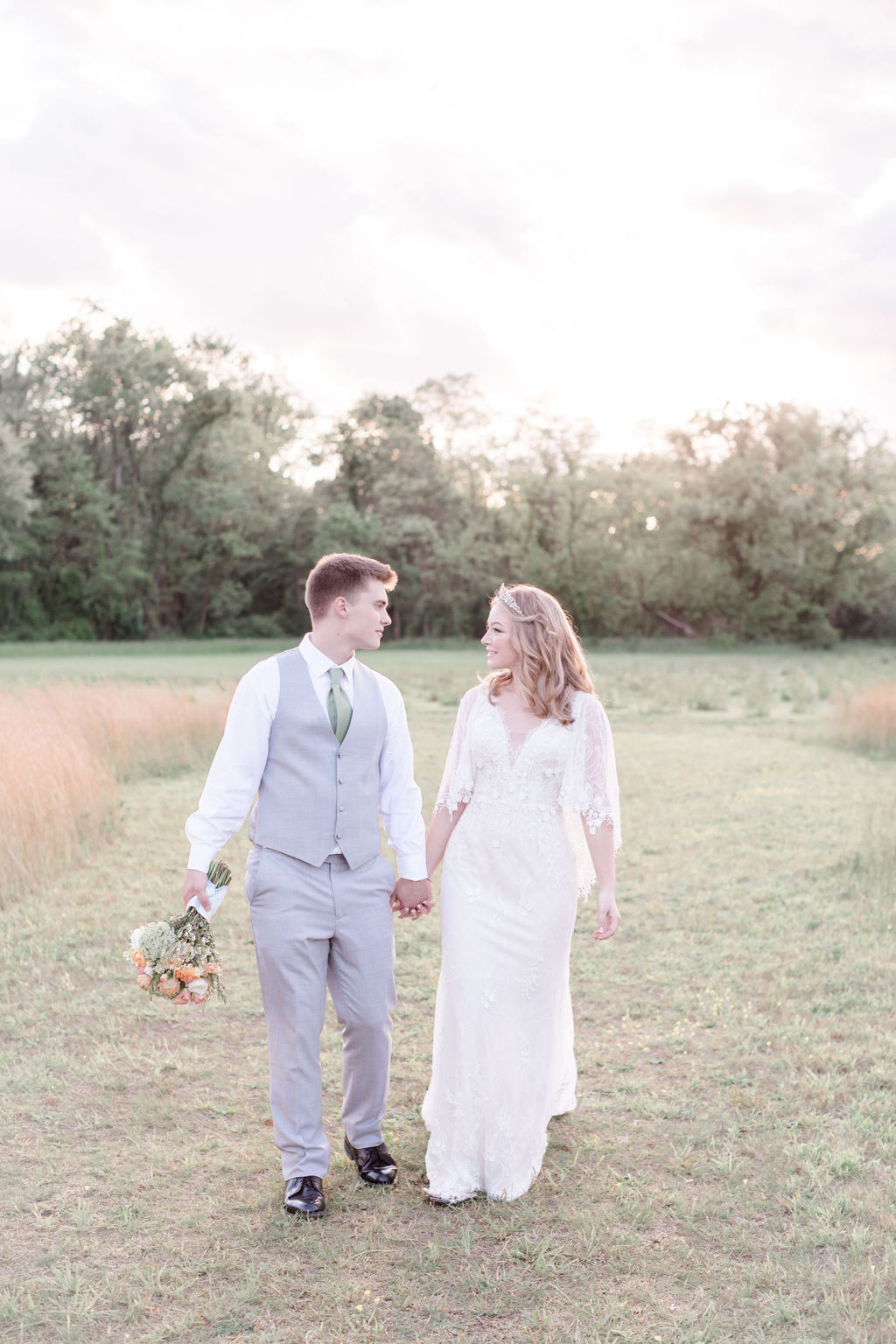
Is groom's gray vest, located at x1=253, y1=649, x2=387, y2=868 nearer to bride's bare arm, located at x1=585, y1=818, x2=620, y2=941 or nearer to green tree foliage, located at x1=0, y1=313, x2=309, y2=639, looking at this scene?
bride's bare arm, located at x1=585, y1=818, x2=620, y2=941

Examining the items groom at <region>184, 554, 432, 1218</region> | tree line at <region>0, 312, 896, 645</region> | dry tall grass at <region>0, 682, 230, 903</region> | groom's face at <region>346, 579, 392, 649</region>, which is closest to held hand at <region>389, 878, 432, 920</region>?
groom at <region>184, 554, 432, 1218</region>

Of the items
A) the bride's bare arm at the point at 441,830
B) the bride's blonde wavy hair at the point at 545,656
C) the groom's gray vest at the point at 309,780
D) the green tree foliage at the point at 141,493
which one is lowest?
the bride's bare arm at the point at 441,830

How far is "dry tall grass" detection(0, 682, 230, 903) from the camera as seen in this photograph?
342 inches

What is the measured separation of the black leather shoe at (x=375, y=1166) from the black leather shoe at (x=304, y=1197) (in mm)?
256

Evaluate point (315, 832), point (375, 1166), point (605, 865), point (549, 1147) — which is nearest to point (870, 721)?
point (549, 1147)

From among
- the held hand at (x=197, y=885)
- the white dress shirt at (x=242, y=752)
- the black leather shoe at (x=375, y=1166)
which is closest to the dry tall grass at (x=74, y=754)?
the black leather shoe at (x=375, y=1166)

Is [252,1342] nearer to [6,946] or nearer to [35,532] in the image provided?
[6,946]

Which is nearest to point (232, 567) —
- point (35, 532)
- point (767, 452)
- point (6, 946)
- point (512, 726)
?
point (35, 532)

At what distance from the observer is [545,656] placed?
3.97 m

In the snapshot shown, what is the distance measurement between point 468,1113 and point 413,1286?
613 mm

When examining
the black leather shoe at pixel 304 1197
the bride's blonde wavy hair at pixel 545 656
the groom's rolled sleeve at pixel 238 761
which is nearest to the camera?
the groom's rolled sleeve at pixel 238 761

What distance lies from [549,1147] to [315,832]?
1.89 m

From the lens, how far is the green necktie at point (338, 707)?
3682mm

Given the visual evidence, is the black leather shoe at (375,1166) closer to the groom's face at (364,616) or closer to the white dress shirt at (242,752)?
the white dress shirt at (242,752)
